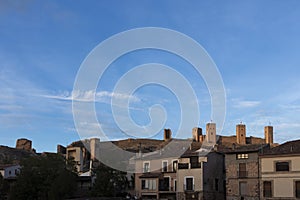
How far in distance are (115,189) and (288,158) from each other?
27.4 m

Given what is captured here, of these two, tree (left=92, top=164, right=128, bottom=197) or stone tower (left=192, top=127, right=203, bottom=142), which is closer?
tree (left=92, top=164, right=128, bottom=197)

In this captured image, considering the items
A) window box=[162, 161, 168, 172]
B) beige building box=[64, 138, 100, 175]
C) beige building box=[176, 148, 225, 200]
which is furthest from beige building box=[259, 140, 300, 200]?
beige building box=[64, 138, 100, 175]

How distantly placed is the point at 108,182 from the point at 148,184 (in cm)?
882

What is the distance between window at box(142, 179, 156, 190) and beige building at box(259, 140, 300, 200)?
1968 centimetres

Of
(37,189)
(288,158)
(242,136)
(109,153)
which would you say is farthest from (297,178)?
(242,136)

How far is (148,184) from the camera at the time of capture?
78.9m

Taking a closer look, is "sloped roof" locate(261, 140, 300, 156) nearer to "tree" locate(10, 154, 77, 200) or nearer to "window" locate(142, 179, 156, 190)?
"window" locate(142, 179, 156, 190)

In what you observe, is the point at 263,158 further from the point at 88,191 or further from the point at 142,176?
the point at 88,191

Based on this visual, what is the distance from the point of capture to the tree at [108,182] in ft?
237

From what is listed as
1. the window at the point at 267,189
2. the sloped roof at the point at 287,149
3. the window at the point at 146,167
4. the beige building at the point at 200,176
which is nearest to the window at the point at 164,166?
the window at the point at 146,167

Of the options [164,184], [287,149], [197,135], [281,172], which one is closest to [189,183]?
[164,184]

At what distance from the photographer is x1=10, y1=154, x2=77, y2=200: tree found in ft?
240

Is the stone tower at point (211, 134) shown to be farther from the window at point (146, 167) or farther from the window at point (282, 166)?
the window at point (282, 166)

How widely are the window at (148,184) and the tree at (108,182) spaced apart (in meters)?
3.73
